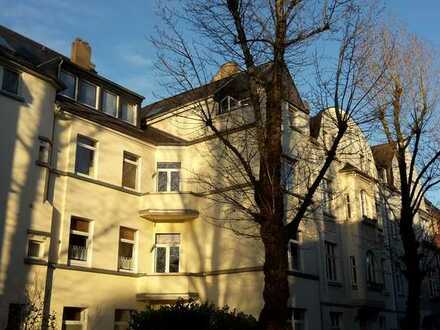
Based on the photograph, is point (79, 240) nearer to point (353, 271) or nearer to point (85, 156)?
point (85, 156)

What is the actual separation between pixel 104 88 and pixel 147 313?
13528 millimetres

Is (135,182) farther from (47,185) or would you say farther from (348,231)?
(348,231)

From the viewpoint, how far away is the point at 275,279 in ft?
37.8

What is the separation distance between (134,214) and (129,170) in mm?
1997

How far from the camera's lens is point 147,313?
12453mm

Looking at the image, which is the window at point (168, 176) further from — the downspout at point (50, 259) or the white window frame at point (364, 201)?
the white window frame at point (364, 201)

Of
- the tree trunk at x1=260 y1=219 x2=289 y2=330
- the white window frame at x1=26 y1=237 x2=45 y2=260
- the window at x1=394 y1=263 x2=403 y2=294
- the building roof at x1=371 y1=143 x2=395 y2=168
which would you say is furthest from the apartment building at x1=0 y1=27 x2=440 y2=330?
the tree trunk at x1=260 y1=219 x2=289 y2=330

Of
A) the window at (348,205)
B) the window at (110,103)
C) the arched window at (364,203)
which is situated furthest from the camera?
the arched window at (364,203)

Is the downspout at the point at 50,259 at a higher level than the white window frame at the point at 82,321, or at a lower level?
higher

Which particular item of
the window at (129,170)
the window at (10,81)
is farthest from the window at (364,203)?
the window at (10,81)

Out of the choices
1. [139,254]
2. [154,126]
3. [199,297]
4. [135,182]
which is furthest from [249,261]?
[154,126]

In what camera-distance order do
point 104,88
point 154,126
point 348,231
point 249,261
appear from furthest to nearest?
point 154,126 → point 348,231 → point 104,88 → point 249,261

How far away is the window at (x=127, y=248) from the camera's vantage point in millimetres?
21328

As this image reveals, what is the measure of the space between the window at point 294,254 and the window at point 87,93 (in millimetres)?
10348
